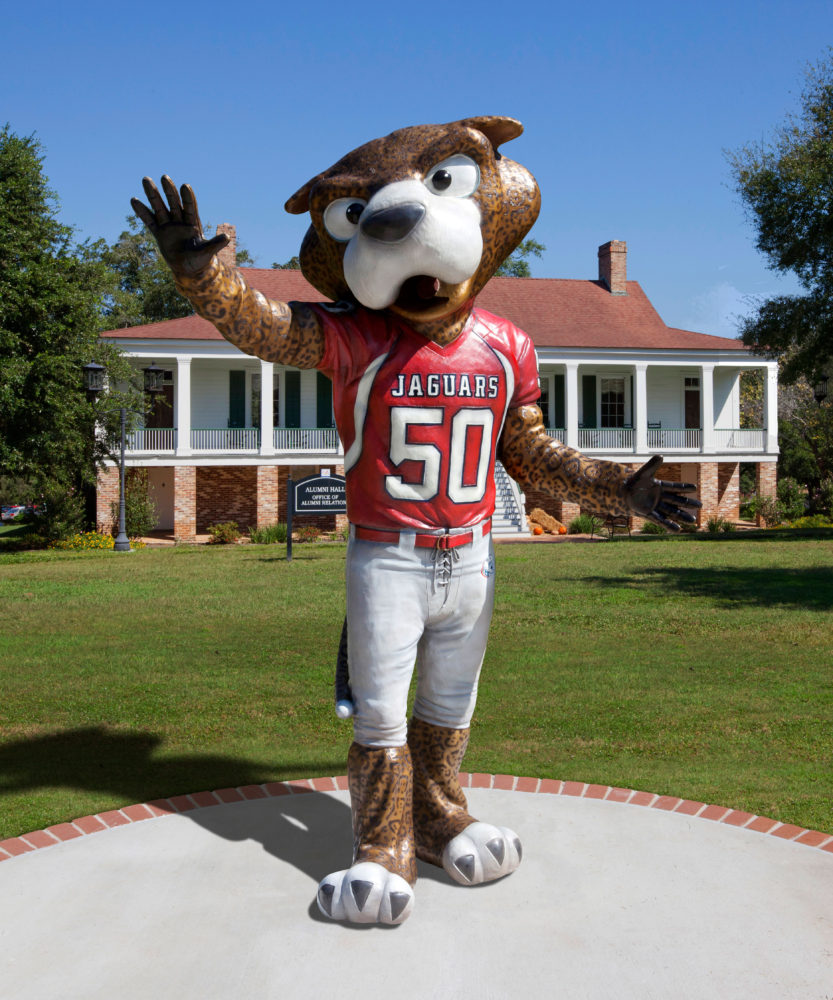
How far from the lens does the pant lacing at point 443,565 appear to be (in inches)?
146

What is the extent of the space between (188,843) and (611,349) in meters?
23.1

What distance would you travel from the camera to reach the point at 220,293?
336cm

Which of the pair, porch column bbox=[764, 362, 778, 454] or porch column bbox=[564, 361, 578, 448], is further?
porch column bbox=[764, 362, 778, 454]

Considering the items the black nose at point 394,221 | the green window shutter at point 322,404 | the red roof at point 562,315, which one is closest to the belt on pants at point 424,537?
the black nose at point 394,221

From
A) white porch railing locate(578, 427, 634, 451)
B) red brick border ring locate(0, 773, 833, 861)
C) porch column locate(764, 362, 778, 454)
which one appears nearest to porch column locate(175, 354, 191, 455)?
white porch railing locate(578, 427, 634, 451)

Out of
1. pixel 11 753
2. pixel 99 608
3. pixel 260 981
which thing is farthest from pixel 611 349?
pixel 260 981

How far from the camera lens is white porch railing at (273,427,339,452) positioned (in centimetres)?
2489

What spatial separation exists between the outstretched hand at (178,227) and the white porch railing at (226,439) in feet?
70.8

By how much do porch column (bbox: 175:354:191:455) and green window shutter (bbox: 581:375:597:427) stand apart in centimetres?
1103

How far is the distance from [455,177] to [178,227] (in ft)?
3.57

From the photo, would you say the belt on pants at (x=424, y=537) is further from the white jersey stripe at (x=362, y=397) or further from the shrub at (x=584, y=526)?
the shrub at (x=584, y=526)

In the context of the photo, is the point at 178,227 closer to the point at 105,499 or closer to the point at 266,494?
the point at 105,499

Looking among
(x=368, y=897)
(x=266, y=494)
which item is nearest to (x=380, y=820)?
(x=368, y=897)

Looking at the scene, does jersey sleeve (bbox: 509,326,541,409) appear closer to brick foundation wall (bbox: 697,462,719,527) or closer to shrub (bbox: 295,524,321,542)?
shrub (bbox: 295,524,321,542)
